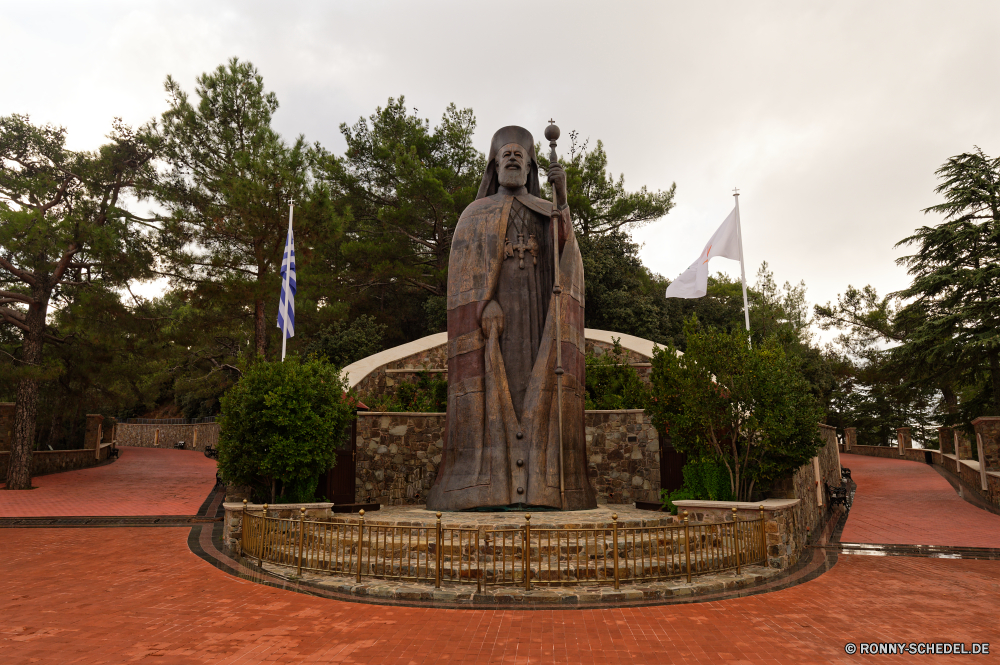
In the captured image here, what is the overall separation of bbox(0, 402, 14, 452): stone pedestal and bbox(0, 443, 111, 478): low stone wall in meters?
0.99

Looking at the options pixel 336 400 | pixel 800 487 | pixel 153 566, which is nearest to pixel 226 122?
pixel 336 400

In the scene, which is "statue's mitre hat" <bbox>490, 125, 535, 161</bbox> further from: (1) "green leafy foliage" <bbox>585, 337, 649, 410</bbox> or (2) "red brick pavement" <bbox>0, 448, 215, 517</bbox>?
(2) "red brick pavement" <bbox>0, 448, 215, 517</bbox>

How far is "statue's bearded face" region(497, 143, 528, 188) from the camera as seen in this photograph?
12.4 metres

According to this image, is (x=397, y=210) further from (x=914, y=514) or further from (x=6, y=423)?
(x=914, y=514)

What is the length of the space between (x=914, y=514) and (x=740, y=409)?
8.47 meters

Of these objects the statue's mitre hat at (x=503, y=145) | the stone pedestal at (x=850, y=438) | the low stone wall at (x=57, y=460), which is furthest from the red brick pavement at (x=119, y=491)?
the stone pedestal at (x=850, y=438)

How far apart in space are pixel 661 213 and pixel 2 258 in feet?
89.2

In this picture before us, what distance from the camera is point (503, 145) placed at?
12.5 m

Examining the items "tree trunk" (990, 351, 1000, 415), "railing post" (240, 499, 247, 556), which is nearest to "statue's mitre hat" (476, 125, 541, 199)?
"railing post" (240, 499, 247, 556)

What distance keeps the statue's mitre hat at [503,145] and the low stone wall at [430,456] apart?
5.63m

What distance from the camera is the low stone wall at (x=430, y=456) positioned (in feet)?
48.7

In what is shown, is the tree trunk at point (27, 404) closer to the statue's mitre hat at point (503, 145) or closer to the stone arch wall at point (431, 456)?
the stone arch wall at point (431, 456)

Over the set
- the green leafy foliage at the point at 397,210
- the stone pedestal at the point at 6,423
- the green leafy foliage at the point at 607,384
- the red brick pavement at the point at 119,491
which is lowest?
the red brick pavement at the point at 119,491

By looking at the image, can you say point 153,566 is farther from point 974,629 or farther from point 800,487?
point 800,487
